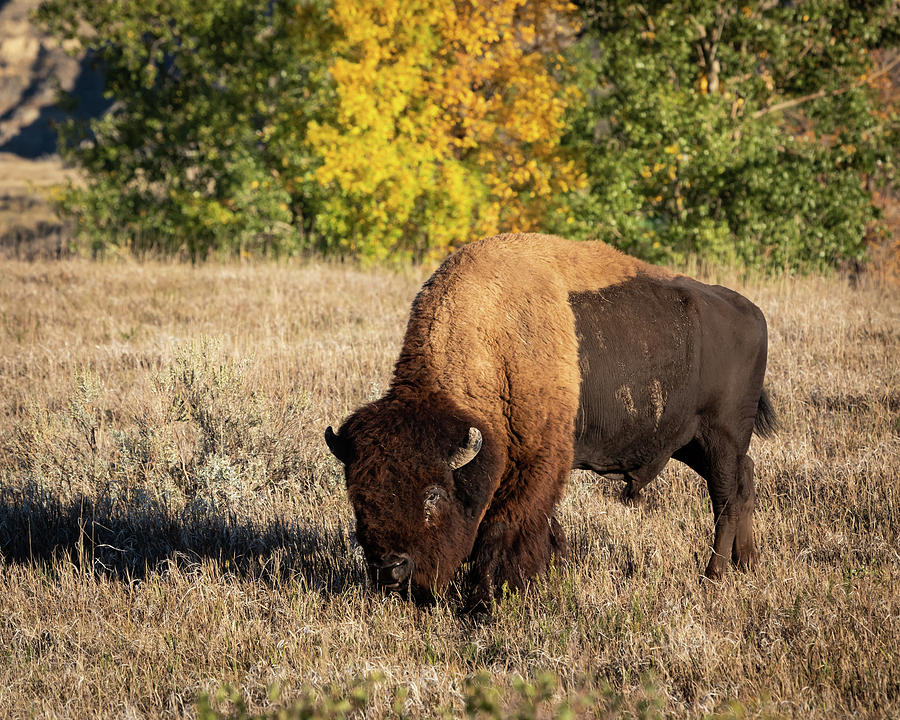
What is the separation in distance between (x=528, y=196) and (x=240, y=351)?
919cm

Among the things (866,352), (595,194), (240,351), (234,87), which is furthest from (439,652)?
(234,87)

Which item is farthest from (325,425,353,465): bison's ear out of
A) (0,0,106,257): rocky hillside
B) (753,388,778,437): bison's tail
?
(0,0,106,257): rocky hillside

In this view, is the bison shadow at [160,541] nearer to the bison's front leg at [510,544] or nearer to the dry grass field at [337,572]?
the dry grass field at [337,572]

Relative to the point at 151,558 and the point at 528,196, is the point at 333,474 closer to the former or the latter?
the point at 151,558

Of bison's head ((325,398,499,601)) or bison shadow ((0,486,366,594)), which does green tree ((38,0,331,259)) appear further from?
bison's head ((325,398,499,601))

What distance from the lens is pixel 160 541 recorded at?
5.63 meters

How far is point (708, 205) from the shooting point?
16.0 meters

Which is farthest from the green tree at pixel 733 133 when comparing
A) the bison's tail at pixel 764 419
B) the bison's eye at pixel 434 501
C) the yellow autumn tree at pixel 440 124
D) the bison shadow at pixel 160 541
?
the bison's eye at pixel 434 501

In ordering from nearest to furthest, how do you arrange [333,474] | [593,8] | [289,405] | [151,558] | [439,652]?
[439,652], [151,558], [333,474], [289,405], [593,8]

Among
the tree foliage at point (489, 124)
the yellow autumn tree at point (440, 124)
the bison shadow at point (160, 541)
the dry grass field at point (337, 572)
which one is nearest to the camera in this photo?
the dry grass field at point (337, 572)

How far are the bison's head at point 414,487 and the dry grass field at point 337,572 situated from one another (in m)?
0.41

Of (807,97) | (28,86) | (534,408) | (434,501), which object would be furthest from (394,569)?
(28,86)

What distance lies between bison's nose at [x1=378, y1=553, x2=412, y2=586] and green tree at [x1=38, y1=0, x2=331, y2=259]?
13575mm

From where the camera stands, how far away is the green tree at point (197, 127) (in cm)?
1733
